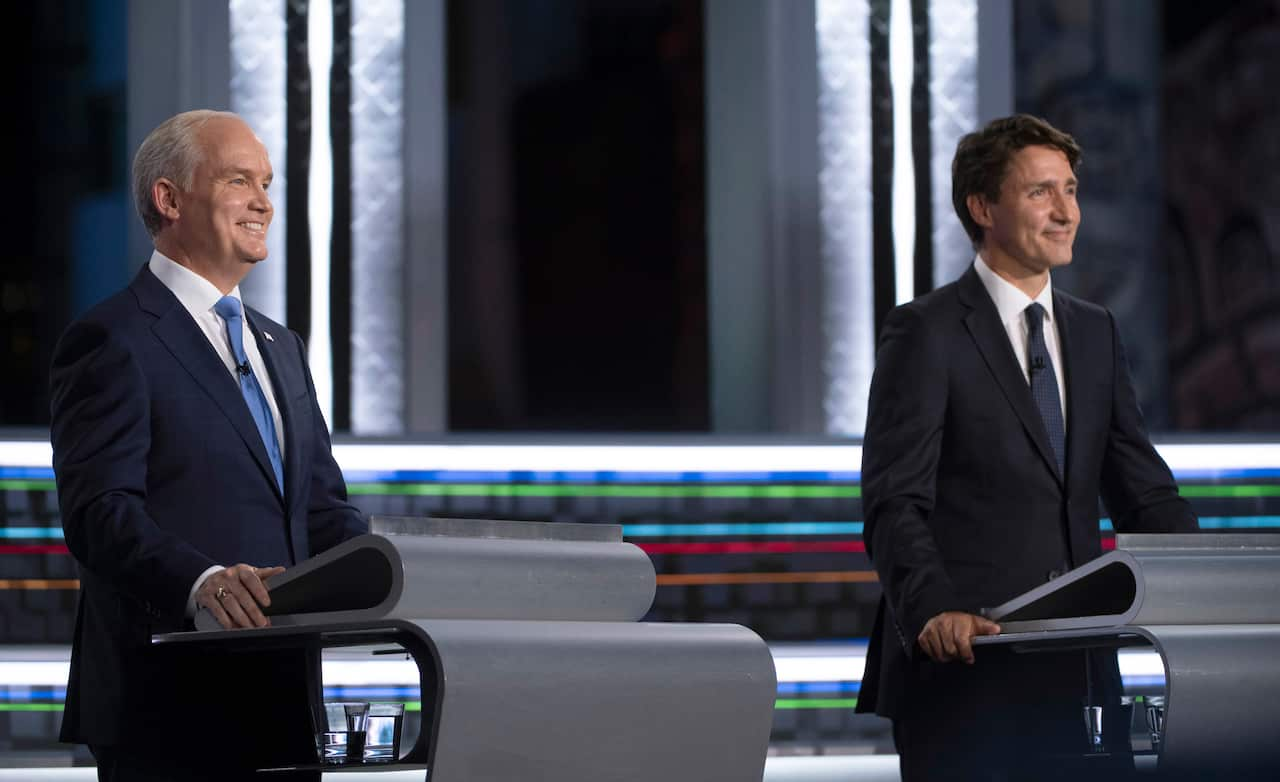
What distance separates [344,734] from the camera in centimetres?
204

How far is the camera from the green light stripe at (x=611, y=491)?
4410 millimetres

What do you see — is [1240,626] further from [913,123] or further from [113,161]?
[113,161]

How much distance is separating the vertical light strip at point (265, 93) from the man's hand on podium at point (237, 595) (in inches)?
119

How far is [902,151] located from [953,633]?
301 centimetres

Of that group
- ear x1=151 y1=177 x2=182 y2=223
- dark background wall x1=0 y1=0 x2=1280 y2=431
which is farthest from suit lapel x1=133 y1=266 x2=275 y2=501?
dark background wall x1=0 y1=0 x2=1280 y2=431

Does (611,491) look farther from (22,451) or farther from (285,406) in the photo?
(285,406)

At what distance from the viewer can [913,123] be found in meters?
5.25

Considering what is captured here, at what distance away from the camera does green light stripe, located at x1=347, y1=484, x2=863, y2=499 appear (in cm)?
441

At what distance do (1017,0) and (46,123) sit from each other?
11.5 feet

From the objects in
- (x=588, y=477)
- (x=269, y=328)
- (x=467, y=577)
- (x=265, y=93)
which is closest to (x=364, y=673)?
A: (x=588, y=477)

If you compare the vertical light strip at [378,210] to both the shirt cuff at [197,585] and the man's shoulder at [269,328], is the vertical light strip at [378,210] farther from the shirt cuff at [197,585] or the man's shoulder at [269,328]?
the shirt cuff at [197,585]

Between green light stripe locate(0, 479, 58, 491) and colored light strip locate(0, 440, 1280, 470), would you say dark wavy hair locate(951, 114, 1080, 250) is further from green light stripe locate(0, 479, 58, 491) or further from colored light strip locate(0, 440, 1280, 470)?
green light stripe locate(0, 479, 58, 491)

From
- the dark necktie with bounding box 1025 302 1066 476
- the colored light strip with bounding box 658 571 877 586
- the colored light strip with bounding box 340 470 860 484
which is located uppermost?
the dark necktie with bounding box 1025 302 1066 476

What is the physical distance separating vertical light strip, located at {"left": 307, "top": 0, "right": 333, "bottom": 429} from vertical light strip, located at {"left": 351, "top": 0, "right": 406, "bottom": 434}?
0.07 m
